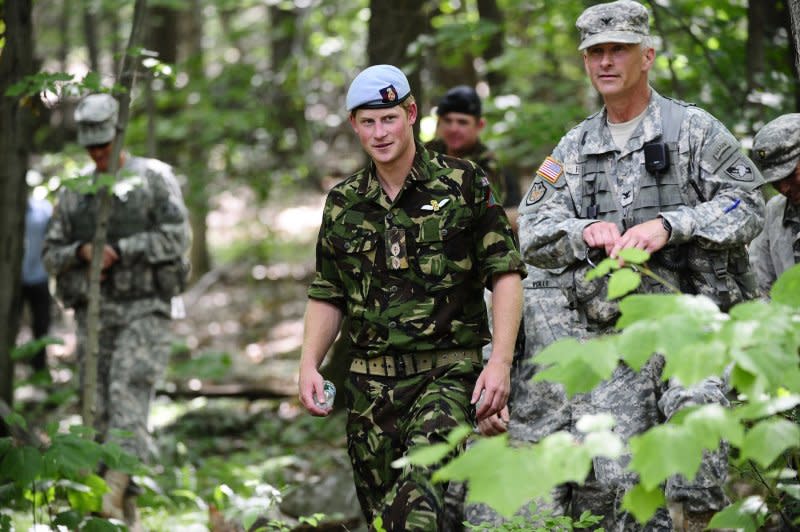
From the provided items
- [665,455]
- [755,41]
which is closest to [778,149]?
[665,455]

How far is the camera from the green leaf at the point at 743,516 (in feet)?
9.43

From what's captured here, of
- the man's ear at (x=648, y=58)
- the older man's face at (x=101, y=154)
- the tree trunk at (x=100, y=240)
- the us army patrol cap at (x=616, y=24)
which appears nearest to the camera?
the us army patrol cap at (x=616, y=24)

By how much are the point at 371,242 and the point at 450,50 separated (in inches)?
327

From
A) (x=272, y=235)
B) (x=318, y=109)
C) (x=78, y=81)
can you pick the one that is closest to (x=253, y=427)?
(x=78, y=81)

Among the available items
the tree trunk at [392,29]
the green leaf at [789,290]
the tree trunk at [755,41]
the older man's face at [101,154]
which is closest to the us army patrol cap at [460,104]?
the tree trunk at [392,29]

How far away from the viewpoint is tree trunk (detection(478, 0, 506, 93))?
1143 cm

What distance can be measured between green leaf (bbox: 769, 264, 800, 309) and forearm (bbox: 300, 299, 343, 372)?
91.2 inches

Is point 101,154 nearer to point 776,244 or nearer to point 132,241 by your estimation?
point 132,241

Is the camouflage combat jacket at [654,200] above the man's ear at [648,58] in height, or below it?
below

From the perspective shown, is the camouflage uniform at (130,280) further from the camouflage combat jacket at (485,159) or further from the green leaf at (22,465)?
the green leaf at (22,465)

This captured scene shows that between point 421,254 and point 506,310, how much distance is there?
41cm

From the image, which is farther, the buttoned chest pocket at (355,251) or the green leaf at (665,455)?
the buttoned chest pocket at (355,251)

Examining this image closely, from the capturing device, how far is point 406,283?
4281 mm

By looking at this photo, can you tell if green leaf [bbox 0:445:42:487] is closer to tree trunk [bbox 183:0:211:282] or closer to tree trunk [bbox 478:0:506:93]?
tree trunk [bbox 478:0:506:93]
